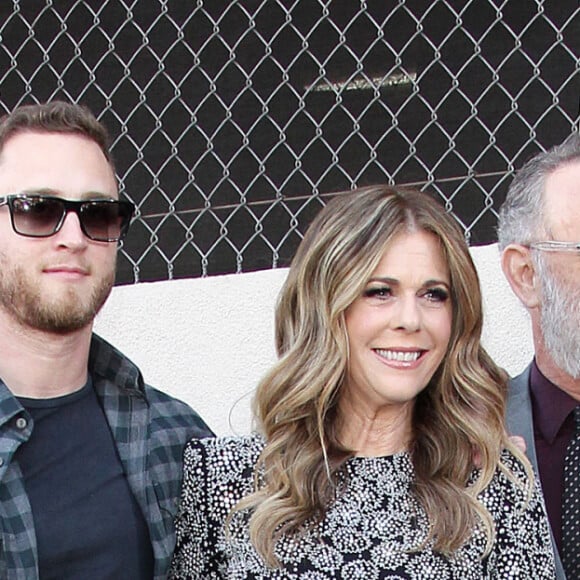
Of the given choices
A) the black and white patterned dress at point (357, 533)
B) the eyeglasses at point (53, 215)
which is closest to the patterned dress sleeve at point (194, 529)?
the black and white patterned dress at point (357, 533)

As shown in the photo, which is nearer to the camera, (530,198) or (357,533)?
(357,533)

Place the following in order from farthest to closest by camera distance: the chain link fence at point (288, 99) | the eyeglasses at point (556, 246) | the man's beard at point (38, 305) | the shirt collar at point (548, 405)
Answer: the chain link fence at point (288, 99)
the eyeglasses at point (556, 246)
the shirt collar at point (548, 405)
the man's beard at point (38, 305)

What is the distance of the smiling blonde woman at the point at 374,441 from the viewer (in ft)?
6.93

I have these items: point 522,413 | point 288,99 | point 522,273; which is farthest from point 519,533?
point 288,99

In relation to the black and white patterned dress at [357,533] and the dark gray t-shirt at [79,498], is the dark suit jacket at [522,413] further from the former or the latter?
the dark gray t-shirt at [79,498]

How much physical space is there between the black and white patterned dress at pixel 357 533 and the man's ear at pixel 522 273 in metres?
0.44

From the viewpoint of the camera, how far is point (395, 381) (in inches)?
84.7

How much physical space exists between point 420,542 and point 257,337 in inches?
62.3

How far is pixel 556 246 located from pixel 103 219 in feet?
3.38

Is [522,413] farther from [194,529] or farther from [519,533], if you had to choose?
[194,529]

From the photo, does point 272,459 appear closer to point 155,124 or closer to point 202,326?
point 202,326

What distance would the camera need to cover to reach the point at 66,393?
7.13 feet

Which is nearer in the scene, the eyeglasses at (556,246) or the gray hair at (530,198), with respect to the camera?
the eyeglasses at (556,246)

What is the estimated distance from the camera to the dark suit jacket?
2.27m
